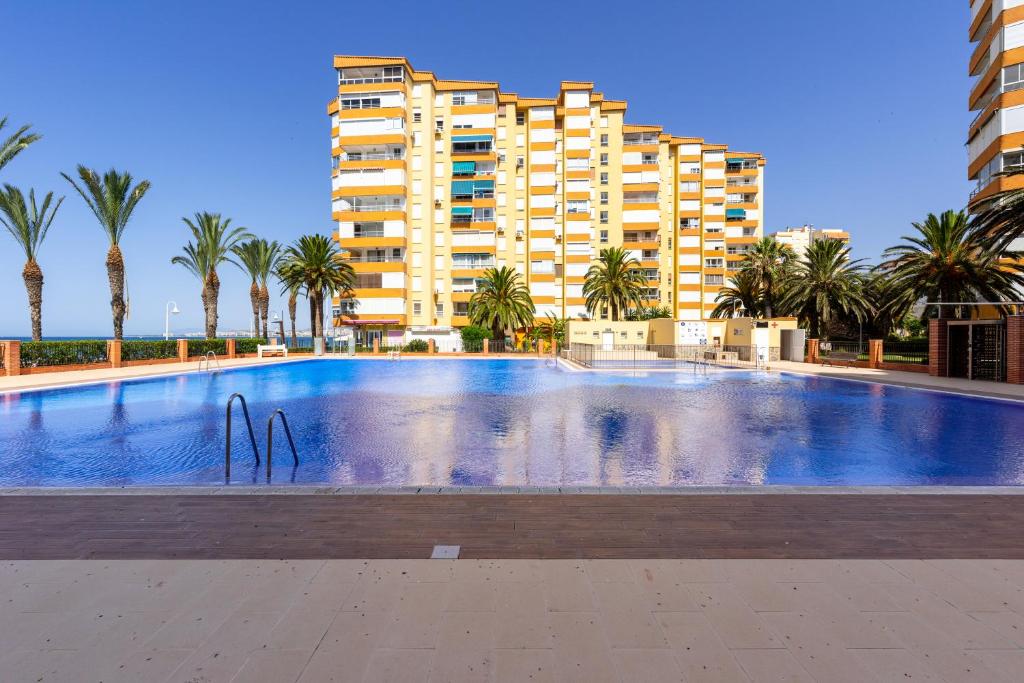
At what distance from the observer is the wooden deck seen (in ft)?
15.4

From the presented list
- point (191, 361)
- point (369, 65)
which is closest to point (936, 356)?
point (191, 361)

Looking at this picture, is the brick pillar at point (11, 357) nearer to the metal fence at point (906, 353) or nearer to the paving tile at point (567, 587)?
the paving tile at point (567, 587)

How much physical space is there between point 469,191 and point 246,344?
29.4 metres

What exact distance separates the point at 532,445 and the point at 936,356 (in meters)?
25.0

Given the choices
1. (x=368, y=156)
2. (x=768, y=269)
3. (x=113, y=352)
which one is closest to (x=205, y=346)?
(x=113, y=352)

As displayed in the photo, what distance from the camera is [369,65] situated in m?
52.4

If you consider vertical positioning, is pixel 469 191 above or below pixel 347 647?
above

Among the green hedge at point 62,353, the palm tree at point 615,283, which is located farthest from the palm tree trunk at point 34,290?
the palm tree at point 615,283

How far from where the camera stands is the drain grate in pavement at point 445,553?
Result: 14.9 ft

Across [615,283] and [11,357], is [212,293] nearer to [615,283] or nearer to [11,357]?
[11,357]

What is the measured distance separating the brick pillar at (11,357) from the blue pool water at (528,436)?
699 cm

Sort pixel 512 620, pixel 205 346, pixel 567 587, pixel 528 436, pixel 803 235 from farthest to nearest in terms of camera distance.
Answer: pixel 803 235 → pixel 205 346 → pixel 528 436 → pixel 567 587 → pixel 512 620

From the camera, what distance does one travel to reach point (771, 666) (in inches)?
119

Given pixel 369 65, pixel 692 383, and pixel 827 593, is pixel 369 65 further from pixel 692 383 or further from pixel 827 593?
pixel 827 593
